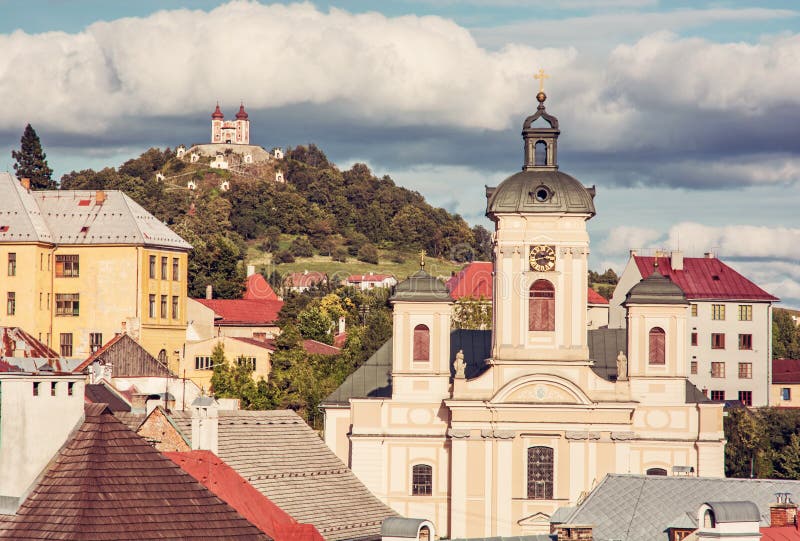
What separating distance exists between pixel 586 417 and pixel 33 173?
81210 millimetres

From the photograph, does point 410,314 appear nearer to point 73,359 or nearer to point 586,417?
point 586,417

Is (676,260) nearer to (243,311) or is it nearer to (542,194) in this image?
(243,311)

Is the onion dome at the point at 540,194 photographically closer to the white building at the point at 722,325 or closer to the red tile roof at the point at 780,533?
the red tile roof at the point at 780,533

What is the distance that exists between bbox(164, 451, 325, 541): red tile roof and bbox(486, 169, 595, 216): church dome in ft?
91.8

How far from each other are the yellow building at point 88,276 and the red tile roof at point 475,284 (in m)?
26.5

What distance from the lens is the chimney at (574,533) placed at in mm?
46781

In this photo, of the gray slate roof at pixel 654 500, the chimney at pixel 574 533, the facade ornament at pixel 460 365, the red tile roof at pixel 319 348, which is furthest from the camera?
the red tile roof at pixel 319 348

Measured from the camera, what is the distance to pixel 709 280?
13112 cm

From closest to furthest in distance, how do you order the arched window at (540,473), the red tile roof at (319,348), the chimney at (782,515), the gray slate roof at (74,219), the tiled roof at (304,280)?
the chimney at (782,515) < the arched window at (540,473) < the gray slate roof at (74,219) < the red tile roof at (319,348) < the tiled roof at (304,280)

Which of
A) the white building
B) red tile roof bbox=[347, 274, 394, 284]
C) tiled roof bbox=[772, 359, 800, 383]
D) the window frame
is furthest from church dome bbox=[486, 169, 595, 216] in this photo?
red tile roof bbox=[347, 274, 394, 284]

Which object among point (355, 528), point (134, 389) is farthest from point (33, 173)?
point (355, 528)

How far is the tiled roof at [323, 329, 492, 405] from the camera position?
82250mm

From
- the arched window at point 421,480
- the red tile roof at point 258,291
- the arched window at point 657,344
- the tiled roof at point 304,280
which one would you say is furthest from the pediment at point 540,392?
the tiled roof at point 304,280

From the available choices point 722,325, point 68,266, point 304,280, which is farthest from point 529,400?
point 304,280
